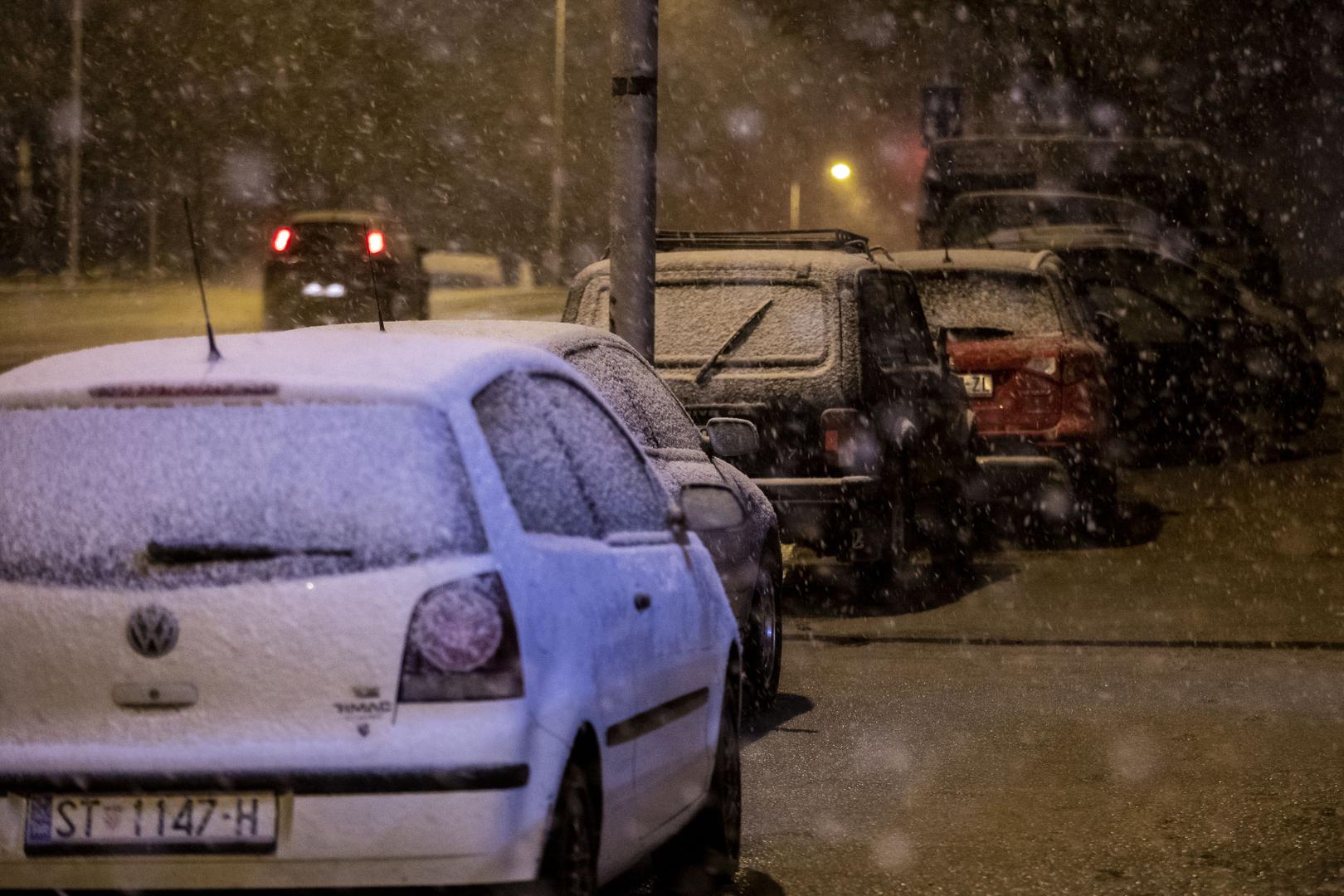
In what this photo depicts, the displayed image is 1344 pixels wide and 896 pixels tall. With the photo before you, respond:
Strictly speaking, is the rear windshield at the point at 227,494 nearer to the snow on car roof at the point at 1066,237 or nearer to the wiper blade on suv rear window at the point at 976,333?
the wiper blade on suv rear window at the point at 976,333

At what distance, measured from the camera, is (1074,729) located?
8352 mm

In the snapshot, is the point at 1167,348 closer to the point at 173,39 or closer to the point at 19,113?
the point at 19,113

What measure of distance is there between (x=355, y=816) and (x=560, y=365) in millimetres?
1560

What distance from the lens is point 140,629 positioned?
13.5ft

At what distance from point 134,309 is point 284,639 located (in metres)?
35.8

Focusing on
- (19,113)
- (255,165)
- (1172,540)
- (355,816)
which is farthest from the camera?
(255,165)

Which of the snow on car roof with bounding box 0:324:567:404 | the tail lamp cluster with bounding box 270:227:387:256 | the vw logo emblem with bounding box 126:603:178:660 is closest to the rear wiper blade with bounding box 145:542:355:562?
the vw logo emblem with bounding box 126:603:178:660

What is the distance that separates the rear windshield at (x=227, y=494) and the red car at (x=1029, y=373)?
31.4 ft

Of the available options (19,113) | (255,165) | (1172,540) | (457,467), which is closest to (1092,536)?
(1172,540)

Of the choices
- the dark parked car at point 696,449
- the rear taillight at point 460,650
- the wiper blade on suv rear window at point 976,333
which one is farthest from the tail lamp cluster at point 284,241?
the rear taillight at point 460,650

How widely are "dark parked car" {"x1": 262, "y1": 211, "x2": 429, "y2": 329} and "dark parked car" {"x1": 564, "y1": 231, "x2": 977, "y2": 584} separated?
62.4ft

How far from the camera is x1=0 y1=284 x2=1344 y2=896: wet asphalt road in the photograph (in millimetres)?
6184

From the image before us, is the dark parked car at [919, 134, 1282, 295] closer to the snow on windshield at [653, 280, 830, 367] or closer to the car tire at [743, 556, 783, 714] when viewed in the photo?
the snow on windshield at [653, 280, 830, 367]

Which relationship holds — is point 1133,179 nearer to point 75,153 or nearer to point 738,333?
point 738,333
